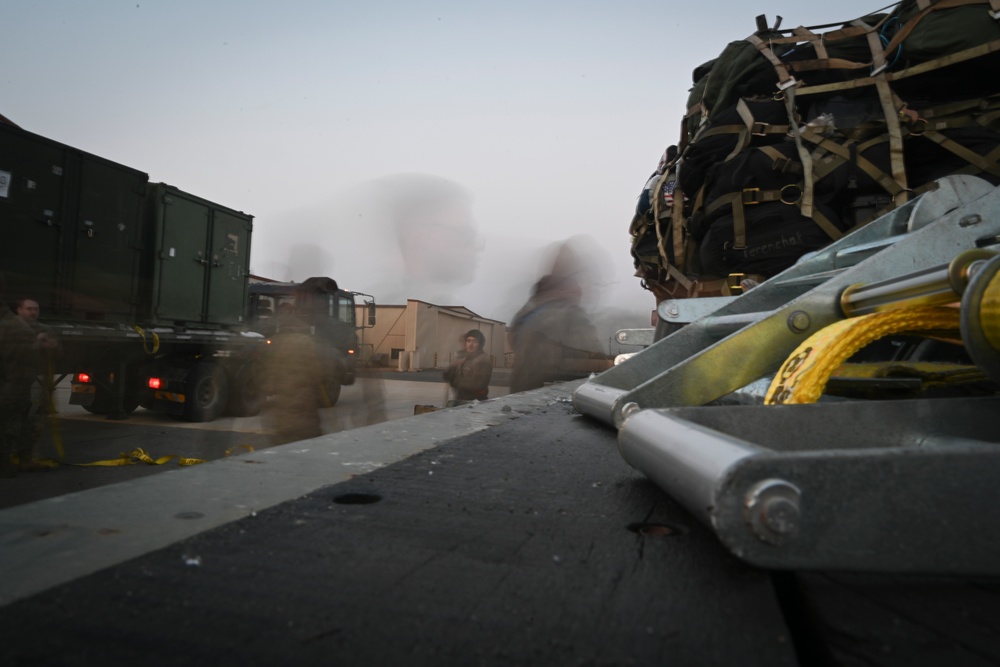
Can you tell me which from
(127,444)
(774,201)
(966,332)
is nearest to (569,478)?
(966,332)

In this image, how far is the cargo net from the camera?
3.03 meters

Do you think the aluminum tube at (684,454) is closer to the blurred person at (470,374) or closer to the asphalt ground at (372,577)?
the asphalt ground at (372,577)

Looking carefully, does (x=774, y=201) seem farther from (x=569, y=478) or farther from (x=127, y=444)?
(x=127, y=444)

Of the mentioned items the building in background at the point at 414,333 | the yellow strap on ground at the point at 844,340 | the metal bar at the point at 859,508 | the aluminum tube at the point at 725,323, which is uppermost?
the building in background at the point at 414,333

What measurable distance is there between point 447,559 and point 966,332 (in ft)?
2.77

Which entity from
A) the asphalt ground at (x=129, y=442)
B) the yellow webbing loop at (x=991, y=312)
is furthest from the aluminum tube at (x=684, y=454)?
the asphalt ground at (x=129, y=442)

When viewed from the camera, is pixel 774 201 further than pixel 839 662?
Yes

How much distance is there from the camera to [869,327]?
118 cm

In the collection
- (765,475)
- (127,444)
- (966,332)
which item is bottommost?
(127,444)

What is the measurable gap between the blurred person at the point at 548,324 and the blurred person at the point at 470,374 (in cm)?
34

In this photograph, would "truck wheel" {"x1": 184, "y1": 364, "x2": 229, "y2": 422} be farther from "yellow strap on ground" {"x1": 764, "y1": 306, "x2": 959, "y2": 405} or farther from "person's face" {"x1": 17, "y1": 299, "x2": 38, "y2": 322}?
"yellow strap on ground" {"x1": 764, "y1": 306, "x2": 959, "y2": 405}

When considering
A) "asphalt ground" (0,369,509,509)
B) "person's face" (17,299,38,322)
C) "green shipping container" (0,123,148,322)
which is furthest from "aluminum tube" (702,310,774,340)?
"green shipping container" (0,123,148,322)

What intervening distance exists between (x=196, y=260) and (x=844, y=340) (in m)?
9.77

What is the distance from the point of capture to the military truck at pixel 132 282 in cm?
668
